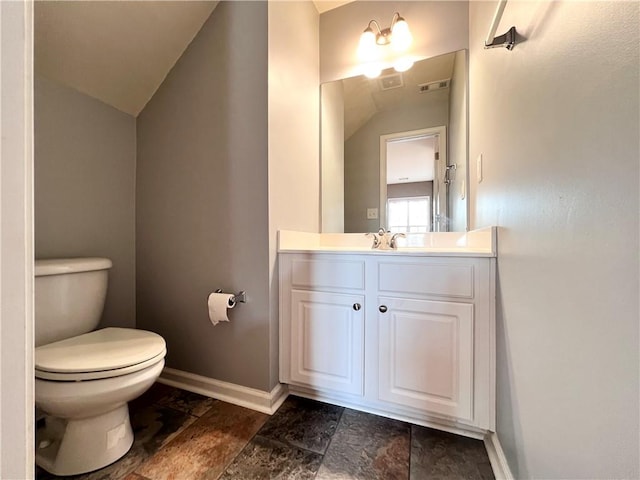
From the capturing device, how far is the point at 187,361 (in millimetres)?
1526

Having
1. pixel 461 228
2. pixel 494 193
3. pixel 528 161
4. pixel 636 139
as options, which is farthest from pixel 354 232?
pixel 636 139

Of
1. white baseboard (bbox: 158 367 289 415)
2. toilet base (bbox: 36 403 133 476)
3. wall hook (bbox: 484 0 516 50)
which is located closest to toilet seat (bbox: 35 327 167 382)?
toilet base (bbox: 36 403 133 476)

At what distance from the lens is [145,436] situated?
114cm

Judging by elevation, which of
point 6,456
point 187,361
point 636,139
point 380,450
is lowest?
point 380,450

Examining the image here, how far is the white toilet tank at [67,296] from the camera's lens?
111 centimetres

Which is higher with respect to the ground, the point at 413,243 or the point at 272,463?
the point at 413,243

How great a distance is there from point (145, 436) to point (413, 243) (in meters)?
1.60

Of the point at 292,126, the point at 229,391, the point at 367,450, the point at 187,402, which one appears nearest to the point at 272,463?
the point at 367,450

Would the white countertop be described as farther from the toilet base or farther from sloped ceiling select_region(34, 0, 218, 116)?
sloped ceiling select_region(34, 0, 218, 116)

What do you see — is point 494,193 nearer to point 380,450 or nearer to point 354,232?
point 354,232

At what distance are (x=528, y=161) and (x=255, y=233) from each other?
1.08m

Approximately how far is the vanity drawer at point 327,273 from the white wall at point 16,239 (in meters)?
0.98

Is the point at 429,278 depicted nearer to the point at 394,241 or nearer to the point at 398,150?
the point at 394,241

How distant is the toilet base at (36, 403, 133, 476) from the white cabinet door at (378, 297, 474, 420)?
1.06 meters
